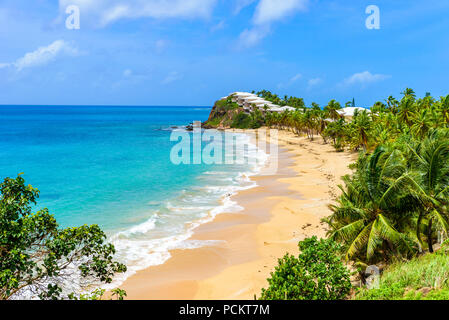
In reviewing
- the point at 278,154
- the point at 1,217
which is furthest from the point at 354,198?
the point at 278,154

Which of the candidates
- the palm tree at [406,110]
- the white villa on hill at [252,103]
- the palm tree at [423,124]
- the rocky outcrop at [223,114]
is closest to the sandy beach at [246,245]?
the palm tree at [423,124]

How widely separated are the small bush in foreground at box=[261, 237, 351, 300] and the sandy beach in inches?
45.5

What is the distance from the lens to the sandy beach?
1540cm

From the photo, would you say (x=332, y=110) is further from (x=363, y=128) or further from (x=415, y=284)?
(x=415, y=284)

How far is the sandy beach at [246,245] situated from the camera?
15398mm

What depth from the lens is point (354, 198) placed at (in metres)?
14.7

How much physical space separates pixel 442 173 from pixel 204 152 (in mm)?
53549

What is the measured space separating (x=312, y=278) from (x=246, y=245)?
31.7 feet

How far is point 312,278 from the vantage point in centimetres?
1100

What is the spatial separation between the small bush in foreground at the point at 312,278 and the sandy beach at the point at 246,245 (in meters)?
1.15

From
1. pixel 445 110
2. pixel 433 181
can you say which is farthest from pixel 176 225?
pixel 445 110

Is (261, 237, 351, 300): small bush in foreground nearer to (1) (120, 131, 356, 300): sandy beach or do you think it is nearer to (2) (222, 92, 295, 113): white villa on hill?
(1) (120, 131, 356, 300): sandy beach

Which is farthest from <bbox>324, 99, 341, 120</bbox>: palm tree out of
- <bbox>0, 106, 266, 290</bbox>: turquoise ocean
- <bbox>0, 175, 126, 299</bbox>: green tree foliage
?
<bbox>0, 175, 126, 299</bbox>: green tree foliage
